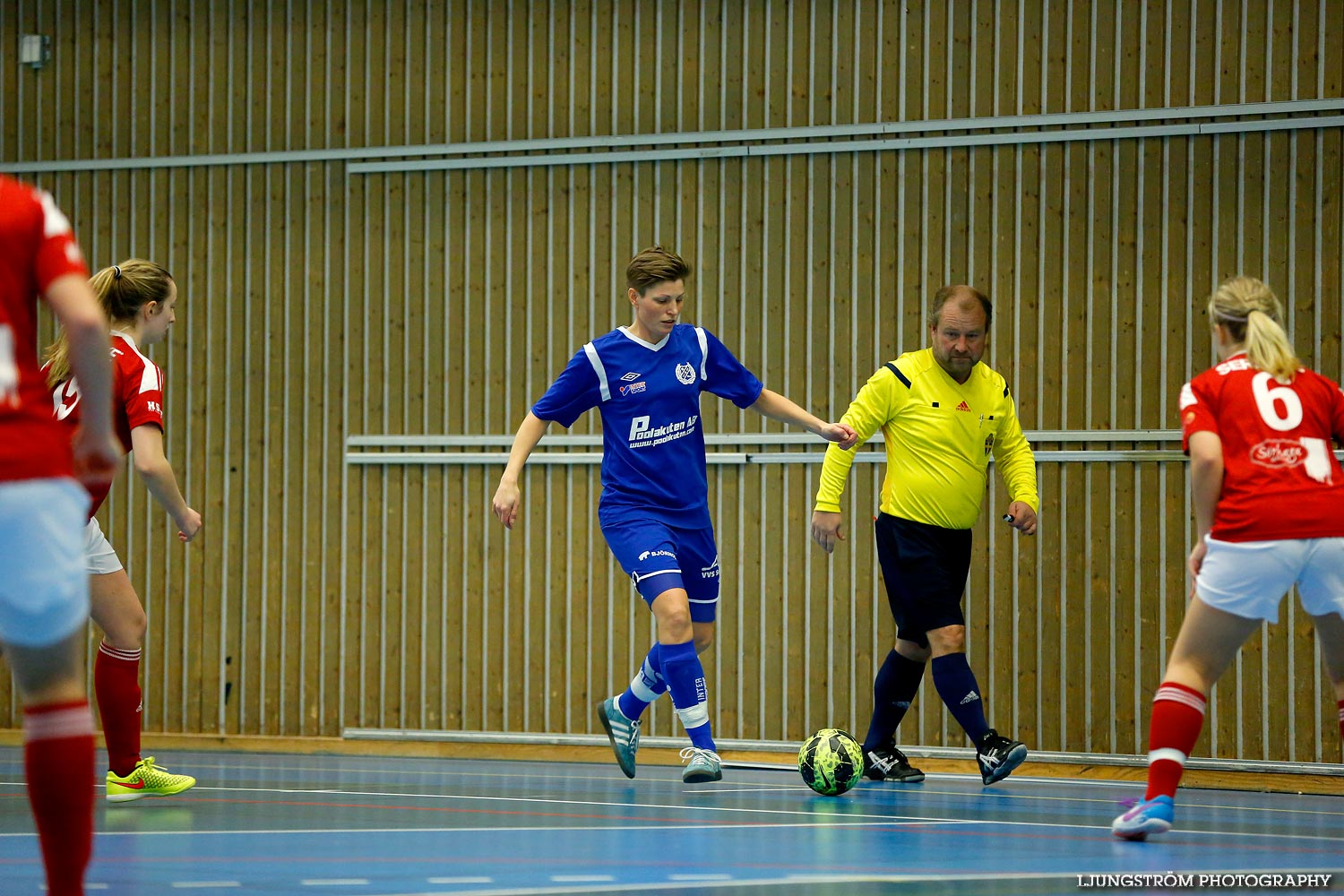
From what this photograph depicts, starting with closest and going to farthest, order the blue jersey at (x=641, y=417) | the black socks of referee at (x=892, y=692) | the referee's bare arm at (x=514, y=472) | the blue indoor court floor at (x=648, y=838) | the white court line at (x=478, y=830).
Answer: the blue indoor court floor at (x=648, y=838)
the white court line at (x=478, y=830)
the referee's bare arm at (x=514, y=472)
the blue jersey at (x=641, y=417)
the black socks of referee at (x=892, y=692)

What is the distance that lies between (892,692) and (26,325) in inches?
177

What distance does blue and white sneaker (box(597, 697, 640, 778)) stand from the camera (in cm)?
647

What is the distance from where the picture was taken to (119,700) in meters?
5.52

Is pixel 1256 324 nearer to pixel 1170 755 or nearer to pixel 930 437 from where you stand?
pixel 1170 755

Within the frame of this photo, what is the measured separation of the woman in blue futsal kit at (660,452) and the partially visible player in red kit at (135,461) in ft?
4.23

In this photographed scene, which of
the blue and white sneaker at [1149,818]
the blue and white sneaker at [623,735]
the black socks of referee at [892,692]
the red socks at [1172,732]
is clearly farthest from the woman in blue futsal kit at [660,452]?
the red socks at [1172,732]

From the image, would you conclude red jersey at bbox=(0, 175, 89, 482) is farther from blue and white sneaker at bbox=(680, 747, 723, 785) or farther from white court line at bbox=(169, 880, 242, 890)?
blue and white sneaker at bbox=(680, 747, 723, 785)

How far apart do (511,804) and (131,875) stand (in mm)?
2106

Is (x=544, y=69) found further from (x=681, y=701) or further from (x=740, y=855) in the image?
(x=740, y=855)

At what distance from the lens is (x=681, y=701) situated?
5.91 m

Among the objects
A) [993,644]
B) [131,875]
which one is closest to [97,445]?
[131,875]

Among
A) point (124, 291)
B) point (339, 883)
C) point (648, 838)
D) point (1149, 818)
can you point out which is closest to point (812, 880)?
point (648, 838)

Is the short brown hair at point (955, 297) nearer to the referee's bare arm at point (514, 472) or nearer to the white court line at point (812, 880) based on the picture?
the referee's bare arm at point (514, 472)

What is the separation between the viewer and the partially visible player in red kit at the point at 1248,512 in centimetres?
429
